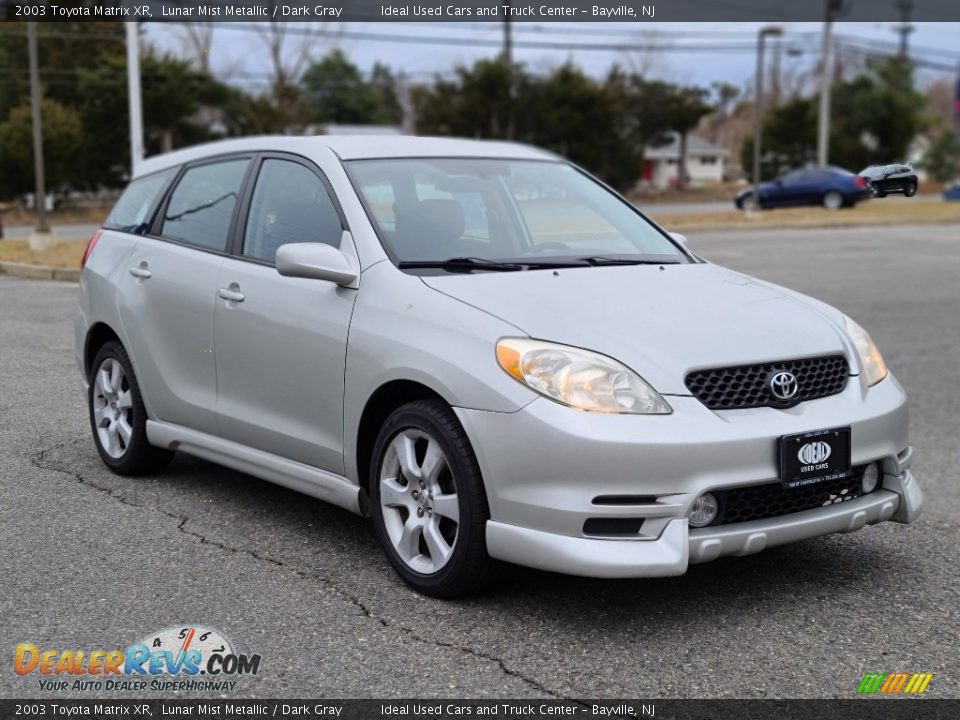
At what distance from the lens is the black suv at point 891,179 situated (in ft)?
13.9

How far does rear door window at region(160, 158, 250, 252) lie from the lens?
5672mm

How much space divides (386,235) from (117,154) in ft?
133

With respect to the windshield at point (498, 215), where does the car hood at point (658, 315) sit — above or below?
below

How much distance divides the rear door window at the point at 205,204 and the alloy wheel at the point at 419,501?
66.0 inches

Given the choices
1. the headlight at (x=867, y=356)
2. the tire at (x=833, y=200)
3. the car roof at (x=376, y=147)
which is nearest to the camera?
the headlight at (x=867, y=356)

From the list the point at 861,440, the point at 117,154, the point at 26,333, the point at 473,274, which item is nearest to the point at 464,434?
the point at 473,274

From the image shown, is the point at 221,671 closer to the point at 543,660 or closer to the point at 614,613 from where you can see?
the point at 543,660

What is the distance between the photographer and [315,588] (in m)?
4.48

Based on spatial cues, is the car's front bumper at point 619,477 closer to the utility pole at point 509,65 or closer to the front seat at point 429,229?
the front seat at point 429,229

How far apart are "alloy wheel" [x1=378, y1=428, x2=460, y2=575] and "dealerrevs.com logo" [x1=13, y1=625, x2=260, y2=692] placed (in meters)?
0.78

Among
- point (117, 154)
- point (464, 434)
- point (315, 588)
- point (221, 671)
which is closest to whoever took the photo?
point (221, 671)

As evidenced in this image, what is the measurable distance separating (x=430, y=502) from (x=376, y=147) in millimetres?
1868

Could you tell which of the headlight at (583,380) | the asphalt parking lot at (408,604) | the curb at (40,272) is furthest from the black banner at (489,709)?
the curb at (40,272)

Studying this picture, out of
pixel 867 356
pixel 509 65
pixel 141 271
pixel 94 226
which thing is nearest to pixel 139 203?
pixel 141 271
